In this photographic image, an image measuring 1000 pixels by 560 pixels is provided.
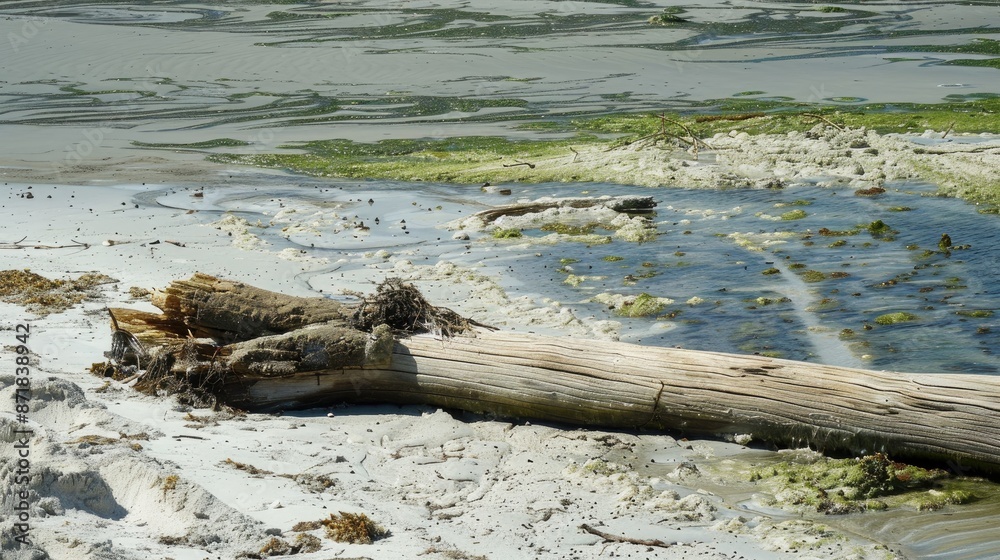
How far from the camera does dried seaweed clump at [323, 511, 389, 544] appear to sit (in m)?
4.64

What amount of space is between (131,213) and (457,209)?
3.79 m

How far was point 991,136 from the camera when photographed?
13.9 metres

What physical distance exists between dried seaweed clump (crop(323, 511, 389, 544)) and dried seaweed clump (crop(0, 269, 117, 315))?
170 inches

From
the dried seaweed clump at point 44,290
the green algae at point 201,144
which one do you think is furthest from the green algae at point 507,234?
the green algae at point 201,144

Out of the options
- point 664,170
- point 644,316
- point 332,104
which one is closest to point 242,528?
point 644,316

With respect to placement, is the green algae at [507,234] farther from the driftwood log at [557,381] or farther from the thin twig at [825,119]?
the thin twig at [825,119]

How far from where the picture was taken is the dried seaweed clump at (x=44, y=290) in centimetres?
815

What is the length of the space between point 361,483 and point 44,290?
14.9 ft

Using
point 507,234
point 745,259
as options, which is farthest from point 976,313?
point 507,234

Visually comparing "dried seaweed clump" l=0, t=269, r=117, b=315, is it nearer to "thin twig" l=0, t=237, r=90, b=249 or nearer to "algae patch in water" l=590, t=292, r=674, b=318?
"thin twig" l=0, t=237, r=90, b=249

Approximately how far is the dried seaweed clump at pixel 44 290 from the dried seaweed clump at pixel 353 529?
14.2ft

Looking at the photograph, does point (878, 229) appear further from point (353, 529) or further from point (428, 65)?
point (428, 65)

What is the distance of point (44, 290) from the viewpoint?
8.53m

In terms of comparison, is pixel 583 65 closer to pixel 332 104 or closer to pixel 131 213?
pixel 332 104
